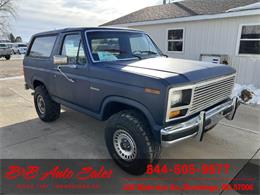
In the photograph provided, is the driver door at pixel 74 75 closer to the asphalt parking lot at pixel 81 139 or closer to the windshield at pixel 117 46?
the windshield at pixel 117 46

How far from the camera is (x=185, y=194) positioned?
2.64 meters

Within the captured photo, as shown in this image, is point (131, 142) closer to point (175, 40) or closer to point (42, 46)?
point (42, 46)

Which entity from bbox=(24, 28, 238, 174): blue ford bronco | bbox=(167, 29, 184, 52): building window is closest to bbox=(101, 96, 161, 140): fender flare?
bbox=(24, 28, 238, 174): blue ford bronco

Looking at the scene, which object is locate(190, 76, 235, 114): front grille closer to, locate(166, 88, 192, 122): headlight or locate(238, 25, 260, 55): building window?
locate(166, 88, 192, 122): headlight

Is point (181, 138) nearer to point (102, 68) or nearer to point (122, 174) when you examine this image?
point (122, 174)

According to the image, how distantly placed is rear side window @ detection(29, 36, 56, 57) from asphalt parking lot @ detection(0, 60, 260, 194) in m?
1.57

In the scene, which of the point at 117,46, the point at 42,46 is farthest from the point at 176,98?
the point at 42,46

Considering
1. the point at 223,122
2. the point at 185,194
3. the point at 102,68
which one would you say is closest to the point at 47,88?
the point at 102,68

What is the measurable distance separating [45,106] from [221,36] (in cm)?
759

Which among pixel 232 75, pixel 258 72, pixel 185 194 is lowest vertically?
Result: pixel 185 194

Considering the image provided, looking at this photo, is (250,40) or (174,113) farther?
(250,40)

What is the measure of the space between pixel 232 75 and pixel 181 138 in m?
1.63

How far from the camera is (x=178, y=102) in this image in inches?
101

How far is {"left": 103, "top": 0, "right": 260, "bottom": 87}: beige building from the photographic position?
8.07m
